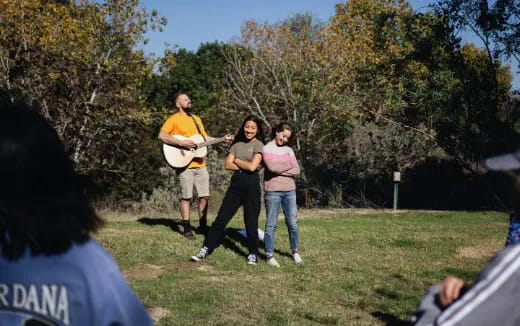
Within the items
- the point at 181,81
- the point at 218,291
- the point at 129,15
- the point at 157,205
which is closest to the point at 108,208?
the point at 157,205

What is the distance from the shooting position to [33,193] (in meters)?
1.72

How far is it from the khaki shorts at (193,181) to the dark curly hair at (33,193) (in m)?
7.29

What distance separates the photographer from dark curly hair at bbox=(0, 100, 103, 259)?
1707 millimetres

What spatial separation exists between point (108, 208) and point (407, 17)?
9.17 meters

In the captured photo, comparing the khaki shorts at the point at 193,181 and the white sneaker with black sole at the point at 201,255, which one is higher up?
the khaki shorts at the point at 193,181

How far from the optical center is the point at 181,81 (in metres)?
35.4

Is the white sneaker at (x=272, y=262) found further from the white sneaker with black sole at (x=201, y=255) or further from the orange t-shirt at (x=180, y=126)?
the orange t-shirt at (x=180, y=126)

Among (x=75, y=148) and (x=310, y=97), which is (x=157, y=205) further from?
(x=310, y=97)

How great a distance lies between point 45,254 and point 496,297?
1298 mm

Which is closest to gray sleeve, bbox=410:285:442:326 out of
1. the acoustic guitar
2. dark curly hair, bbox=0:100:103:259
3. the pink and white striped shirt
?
dark curly hair, bbox=0:100:103:259

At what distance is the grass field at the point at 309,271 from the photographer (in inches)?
222

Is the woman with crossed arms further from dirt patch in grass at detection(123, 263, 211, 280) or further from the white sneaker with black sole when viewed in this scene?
dirt patch in grass at detection(123, 263, 211, 280)

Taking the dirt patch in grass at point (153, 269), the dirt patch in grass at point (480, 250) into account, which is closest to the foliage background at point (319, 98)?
the dirt patch in grass at point (480, 250)

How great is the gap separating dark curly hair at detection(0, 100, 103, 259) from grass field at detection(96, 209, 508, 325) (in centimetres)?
371
